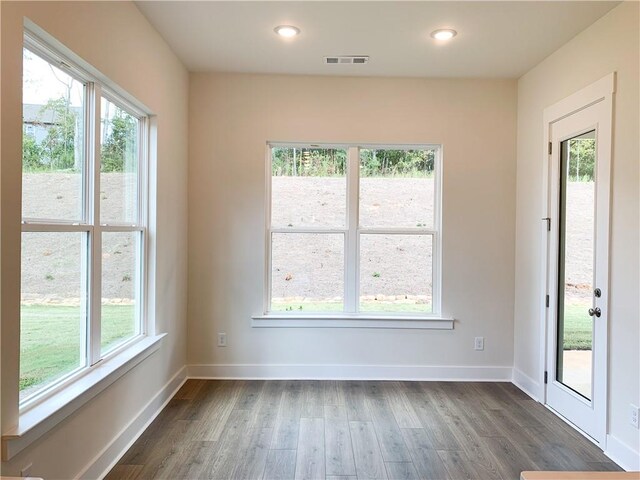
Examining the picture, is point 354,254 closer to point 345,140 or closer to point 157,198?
point 345,140

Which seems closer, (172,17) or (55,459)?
(55,459)

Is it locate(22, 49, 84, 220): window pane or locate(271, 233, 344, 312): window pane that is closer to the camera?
locate(22, 49, 84, 220): window pane

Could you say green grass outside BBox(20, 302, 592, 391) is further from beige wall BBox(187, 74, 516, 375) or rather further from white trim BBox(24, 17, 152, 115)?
white trim BBox(24, 17, 152, 115)

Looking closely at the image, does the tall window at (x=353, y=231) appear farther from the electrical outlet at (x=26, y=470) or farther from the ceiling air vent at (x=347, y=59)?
the electrical outlet at (x=26, y=470)

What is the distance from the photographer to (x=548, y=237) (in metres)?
3.11

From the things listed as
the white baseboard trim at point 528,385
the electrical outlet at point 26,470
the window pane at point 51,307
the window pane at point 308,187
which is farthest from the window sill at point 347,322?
the electrical outlet at point 26,470

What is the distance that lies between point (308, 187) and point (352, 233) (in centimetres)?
62

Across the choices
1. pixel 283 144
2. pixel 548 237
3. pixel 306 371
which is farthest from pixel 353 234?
pixel 548 237

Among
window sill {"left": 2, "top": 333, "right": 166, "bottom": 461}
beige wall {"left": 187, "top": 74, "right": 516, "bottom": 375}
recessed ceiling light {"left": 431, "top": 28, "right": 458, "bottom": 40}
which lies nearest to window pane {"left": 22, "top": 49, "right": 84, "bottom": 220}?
window sill {"left": 2, "top": 333, "right": 166, "bottom": 461}

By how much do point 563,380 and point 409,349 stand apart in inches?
→ 49.1

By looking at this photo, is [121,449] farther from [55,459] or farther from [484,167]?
[484,167]

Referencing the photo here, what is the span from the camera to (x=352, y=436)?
103 inches

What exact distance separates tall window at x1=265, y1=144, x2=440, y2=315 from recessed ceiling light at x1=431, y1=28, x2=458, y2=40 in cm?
106

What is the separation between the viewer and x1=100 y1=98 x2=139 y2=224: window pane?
2.36 m
